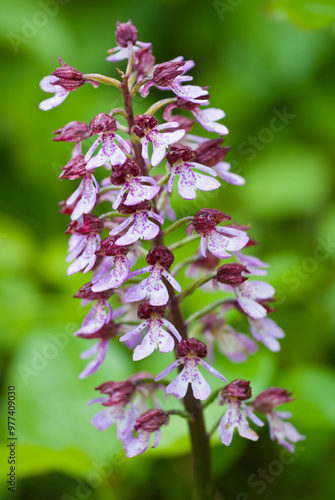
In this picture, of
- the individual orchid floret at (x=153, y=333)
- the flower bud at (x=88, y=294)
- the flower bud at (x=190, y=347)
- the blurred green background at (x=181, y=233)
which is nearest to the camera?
the individual orchid floret at (x=153, y=333)

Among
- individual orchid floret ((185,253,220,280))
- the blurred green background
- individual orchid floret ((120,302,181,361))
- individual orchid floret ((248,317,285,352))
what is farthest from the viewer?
the blurred green background

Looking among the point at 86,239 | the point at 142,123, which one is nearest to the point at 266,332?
the point at 86,239

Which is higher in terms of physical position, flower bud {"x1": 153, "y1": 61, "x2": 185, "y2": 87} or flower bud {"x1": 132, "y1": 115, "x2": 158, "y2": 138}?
flower bud {"x1": 153, "y1": 61, "x2": 185, "y2": 87}

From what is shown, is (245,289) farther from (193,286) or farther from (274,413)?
(274,413)

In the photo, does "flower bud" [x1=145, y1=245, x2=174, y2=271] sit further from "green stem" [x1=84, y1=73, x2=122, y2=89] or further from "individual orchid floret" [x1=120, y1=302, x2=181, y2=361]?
"green stem" [x1=84, y1=73, x2=122, y2=89]

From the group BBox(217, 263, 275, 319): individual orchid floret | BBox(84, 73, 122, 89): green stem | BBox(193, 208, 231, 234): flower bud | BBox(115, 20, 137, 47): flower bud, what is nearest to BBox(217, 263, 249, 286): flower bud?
BBox(217, 263, 275, 319): individual orchid floret

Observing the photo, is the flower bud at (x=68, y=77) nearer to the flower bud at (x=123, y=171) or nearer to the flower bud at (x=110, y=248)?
the flower bud at (x=123, y=171)

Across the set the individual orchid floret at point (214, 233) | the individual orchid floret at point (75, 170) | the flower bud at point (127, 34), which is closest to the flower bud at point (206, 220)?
the individual orchid floret at point (214, 233)
